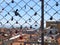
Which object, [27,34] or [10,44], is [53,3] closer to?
[27,34]

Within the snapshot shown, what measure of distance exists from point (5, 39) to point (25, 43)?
0.27 metres

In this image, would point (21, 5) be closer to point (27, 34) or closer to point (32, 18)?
point (32, 18)

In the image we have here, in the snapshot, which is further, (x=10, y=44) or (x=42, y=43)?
(x=10, y=44)

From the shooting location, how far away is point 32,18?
1981 mm

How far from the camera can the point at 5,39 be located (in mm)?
2014

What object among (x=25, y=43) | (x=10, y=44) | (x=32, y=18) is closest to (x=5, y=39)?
(x=10, y=44)

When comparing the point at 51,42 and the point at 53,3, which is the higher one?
the point at 53,3

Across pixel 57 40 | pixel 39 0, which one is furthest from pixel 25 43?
pixel 39 0

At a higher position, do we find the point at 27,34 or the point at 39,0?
the point at 39,0

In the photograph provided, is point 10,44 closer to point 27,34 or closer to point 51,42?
point 27,34

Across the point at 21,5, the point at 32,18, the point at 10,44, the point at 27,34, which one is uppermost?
the point at 21,5

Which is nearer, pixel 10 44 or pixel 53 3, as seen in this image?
pixel 53 3

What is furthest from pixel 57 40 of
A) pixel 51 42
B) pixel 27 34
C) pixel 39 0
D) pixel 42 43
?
pixel 39 0

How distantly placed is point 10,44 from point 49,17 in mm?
622
